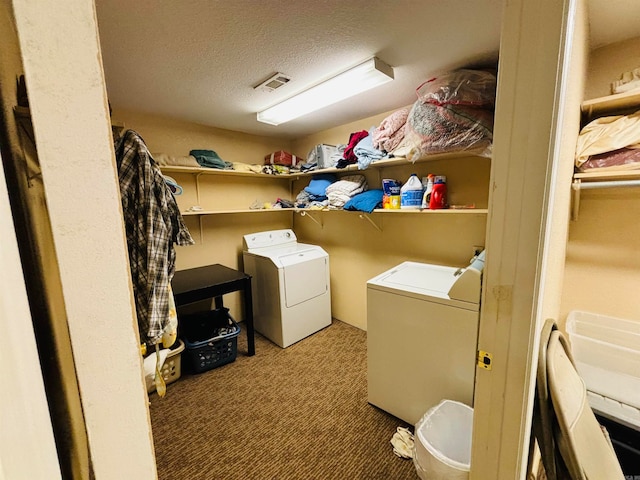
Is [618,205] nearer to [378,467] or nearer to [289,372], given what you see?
[378,467]

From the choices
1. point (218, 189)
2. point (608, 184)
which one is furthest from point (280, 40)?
point (218, 189)

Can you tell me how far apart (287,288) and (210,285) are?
2.41ft

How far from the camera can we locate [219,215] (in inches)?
121

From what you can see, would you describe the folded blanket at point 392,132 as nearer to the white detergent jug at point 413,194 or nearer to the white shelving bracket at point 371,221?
the white detergent jug at point 413,194

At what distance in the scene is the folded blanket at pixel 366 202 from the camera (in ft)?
7.85

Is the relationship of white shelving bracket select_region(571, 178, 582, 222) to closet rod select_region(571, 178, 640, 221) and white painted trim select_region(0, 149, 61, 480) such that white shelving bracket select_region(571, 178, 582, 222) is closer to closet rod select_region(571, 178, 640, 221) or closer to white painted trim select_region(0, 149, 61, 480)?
closet rod select_region(571, 178, 640, 221)

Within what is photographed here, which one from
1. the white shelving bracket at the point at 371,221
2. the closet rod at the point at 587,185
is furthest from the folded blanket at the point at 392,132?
the closet rod at the point at 587,185

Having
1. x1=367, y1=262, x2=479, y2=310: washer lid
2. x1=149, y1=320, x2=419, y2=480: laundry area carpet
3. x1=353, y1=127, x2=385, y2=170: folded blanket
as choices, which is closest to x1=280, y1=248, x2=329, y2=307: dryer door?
x1=149, y1=320, x2=419, y2=480: laundry area carpet

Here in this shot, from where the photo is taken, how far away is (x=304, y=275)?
2.85 m

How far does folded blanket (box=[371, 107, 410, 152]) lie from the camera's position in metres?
2.11

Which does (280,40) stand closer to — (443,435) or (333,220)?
(333,220)

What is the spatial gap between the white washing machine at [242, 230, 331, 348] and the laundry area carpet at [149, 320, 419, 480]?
34 centimetres

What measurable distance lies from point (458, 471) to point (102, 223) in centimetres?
159

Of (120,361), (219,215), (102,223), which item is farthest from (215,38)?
(219,215)
